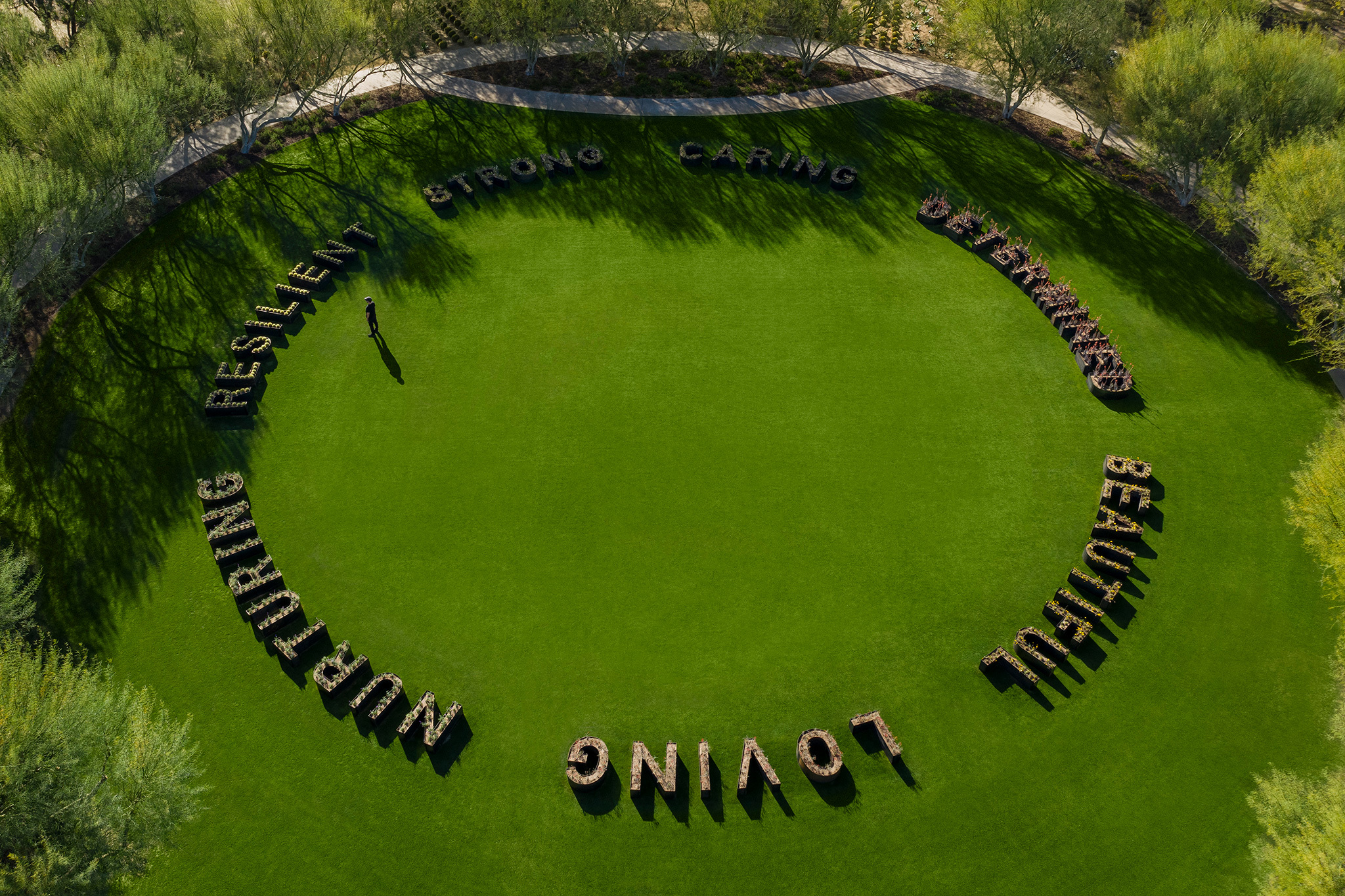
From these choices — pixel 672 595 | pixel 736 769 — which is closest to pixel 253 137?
pixel 672 595

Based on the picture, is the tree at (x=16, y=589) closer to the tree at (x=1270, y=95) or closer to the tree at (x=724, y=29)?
the tree at (x=724, y=29)

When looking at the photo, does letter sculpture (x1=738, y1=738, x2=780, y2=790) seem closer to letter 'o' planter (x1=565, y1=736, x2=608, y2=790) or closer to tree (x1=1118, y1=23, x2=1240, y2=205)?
letter 'o' planter (x1=565, y1=736, x2=608, y2=790)

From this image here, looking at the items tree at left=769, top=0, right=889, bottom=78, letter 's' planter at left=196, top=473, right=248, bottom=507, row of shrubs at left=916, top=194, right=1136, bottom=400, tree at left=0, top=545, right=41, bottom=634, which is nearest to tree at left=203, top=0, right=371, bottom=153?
letter 's' planter at left=196, top=473, right=248, bottom=507

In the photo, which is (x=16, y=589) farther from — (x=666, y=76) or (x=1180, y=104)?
(x=1180, y=104)

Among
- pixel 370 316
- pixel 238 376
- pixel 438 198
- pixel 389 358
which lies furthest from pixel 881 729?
pixel 438 198

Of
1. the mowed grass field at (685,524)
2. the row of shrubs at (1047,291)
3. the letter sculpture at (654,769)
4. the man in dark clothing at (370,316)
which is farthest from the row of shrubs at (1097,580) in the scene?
the man in dark clothing at (370,316)

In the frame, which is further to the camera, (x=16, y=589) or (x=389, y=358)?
(x=389, y=358)
